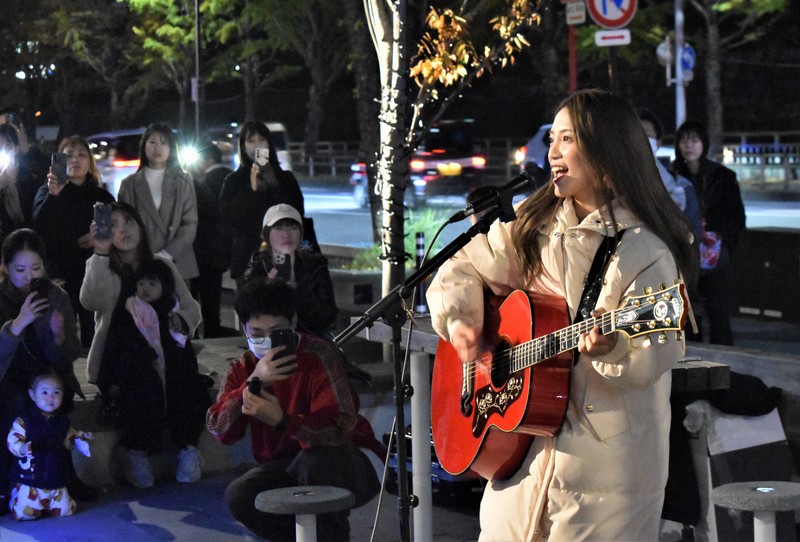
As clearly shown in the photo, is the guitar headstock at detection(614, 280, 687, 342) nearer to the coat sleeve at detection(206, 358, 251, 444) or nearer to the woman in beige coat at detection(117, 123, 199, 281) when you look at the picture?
the coat sleeve at detection(206, 358, 251, 444)

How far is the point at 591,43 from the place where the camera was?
2875 centimetres

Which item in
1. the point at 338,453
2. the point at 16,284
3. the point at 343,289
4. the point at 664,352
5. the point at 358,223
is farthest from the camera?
the point at 358,223

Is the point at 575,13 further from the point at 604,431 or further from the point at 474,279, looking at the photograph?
the point at 604,431

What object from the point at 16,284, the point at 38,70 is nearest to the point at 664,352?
the point at 16,284

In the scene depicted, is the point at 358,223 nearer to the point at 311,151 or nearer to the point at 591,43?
the point at 591,43

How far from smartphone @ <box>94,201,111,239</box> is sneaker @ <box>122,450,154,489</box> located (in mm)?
1239

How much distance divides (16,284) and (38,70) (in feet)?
137

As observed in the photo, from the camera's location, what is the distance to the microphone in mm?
3475

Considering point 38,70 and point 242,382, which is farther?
point 38,70

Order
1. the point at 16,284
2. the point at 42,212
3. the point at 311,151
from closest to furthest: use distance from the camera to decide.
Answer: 1. the point at 16,284
2. the point at 42,212
3. the point at 311,151

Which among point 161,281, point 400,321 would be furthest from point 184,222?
point 400,321

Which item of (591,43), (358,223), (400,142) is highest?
(591,43)

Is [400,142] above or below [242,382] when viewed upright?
above

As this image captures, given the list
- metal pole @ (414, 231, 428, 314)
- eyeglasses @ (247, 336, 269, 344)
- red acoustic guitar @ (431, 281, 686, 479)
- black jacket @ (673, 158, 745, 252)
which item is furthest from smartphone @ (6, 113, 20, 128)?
red acoustic guitar @ (431, 281, 686, 479)
